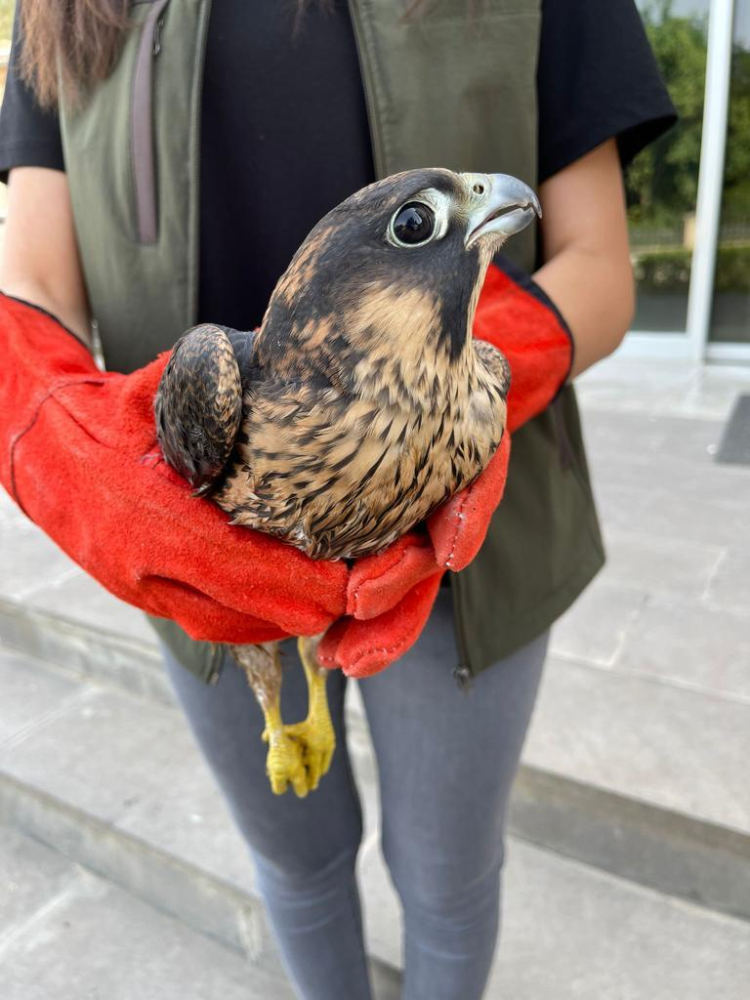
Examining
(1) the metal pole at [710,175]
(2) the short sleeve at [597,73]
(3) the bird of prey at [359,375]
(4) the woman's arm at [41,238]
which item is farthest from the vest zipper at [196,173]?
(1) the metal pole at [710,175]

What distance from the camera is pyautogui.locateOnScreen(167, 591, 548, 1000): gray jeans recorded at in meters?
1.38

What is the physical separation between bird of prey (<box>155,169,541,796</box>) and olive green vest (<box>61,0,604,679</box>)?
364 mm

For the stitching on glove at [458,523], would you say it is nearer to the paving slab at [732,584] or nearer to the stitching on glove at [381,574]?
the stitching on glove at [381,574]

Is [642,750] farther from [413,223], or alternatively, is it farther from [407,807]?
[413,223]

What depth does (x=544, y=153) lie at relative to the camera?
1247 millimetres

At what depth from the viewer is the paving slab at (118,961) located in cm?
238

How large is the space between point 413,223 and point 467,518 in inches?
12.7

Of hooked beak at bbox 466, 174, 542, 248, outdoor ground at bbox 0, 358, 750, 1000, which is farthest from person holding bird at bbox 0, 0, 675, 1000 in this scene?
outdoor ground at bbox 0, 358, 750, 1000

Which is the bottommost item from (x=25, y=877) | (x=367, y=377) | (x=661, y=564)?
(x=25, y=877)

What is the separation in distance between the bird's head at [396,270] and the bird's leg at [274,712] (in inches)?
19.4

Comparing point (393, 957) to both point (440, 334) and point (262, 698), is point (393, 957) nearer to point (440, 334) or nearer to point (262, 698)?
point (262, 698)

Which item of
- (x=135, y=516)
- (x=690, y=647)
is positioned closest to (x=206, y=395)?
(x=135, y=516)

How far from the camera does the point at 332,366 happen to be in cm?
80

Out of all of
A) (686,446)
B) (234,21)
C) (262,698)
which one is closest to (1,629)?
(262,698)
